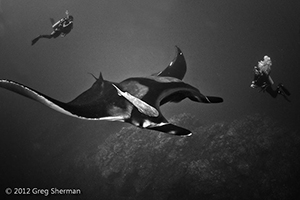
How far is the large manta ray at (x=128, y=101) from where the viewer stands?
4.85 ft

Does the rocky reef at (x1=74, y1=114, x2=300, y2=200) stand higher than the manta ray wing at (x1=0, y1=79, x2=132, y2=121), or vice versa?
the manta ray wing at (x1=0, y1=79, x2=132, y2=121)

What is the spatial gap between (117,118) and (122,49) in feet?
163

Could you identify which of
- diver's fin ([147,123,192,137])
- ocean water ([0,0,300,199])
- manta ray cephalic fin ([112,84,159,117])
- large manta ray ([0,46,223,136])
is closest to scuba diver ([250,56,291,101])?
ocean water ([0,0,300,199])

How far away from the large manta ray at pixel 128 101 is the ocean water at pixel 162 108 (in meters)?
6.76

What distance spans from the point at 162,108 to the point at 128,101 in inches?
846

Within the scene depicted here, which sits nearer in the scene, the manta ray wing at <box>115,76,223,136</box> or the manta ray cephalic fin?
the manta ray cephalic fin

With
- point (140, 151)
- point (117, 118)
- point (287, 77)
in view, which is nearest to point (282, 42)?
point (287, 77)

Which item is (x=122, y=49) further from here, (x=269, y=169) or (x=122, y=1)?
(x=269, y=169)

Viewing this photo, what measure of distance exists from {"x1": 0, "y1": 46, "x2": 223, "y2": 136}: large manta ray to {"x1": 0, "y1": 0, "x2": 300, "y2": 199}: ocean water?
266 inches

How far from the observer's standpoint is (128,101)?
1.94 m

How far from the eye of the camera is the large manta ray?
148 centimetres

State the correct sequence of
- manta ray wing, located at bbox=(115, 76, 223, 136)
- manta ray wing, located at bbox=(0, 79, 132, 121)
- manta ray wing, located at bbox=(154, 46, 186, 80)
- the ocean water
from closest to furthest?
manta ray wing, located at bbox=(0, 79, 132, 121)
manta ray wing, located at bbox=(115, 76, 223, 136)
manta ray wing, located at bbox=(154, 46, 186, 80)
the ocean water

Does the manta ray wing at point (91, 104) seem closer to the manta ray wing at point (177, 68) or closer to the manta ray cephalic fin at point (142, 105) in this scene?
the manta ray cephalic fin at point (142, 105)

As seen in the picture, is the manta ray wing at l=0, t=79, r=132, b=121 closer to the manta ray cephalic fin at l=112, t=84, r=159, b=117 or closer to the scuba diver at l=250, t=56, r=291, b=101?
the manta ray cephalic fin at l=112, t=84, r=159, b=117
